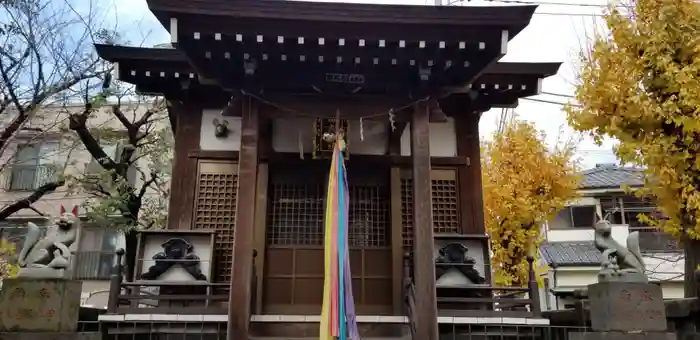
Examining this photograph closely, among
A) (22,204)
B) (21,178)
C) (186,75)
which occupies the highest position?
(21,178)

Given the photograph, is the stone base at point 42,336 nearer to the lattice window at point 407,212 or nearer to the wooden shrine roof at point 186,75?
the wooden shrine roof at point 186,75

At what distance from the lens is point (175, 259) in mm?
8984

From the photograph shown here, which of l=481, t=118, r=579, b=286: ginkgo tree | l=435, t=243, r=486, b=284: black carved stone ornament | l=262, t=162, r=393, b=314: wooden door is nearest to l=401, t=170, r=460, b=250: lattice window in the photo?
l=262, t=162, r=393, b=314: wooden door

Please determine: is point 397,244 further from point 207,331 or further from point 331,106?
point 207,331

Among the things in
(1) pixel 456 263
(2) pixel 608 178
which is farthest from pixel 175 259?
(2) pixel 608 178

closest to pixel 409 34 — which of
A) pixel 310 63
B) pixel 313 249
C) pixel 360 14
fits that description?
pixel 360 14

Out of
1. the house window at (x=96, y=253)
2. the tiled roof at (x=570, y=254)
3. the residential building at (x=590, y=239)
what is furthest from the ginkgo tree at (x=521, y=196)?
the house window at (x=96, y=253)

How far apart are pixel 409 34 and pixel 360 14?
0.77 m

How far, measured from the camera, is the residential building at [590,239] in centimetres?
2345

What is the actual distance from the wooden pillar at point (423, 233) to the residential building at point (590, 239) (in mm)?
16576

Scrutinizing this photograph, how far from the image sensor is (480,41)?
308 inches

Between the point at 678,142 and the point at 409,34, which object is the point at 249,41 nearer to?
the point at 409,34

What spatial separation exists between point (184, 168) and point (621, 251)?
7322 mm

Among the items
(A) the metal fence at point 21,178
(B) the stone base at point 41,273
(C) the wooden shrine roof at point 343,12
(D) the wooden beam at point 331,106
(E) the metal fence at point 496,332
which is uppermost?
(A) the metal fence at point 21,178
